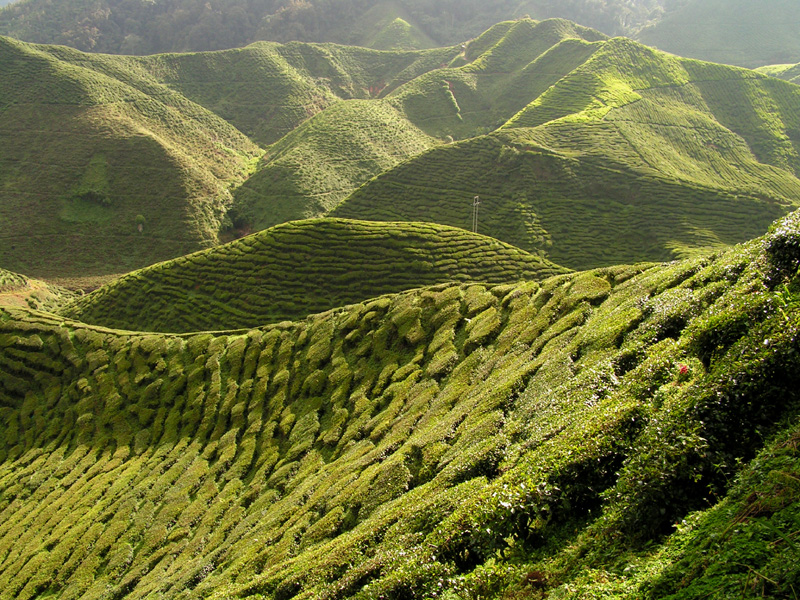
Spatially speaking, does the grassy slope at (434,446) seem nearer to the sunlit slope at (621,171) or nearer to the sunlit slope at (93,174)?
the sunlit slope at (621,171)

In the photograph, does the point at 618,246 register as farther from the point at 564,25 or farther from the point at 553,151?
the point at 564,25

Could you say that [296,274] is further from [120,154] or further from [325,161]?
[120,154]

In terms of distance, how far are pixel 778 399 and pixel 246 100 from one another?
157103 millimetres

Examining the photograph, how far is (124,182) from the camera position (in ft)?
299

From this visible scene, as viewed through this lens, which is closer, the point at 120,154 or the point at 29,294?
the point at 29,294

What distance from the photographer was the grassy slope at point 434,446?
7738mm

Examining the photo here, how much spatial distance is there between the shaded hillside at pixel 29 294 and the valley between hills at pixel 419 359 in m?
0.45

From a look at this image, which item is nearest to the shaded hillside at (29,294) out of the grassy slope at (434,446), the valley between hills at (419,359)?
the valley between hills at (419,359)

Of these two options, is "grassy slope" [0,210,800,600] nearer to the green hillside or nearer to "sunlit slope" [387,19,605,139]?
"sunlit slope" [387,19,605,139]

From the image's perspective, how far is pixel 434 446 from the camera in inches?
650

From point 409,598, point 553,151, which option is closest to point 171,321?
point 409,598

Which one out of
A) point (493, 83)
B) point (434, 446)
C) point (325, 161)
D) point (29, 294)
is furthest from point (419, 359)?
point (493, 83)

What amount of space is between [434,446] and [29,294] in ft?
227

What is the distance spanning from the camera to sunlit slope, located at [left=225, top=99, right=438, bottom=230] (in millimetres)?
92125
